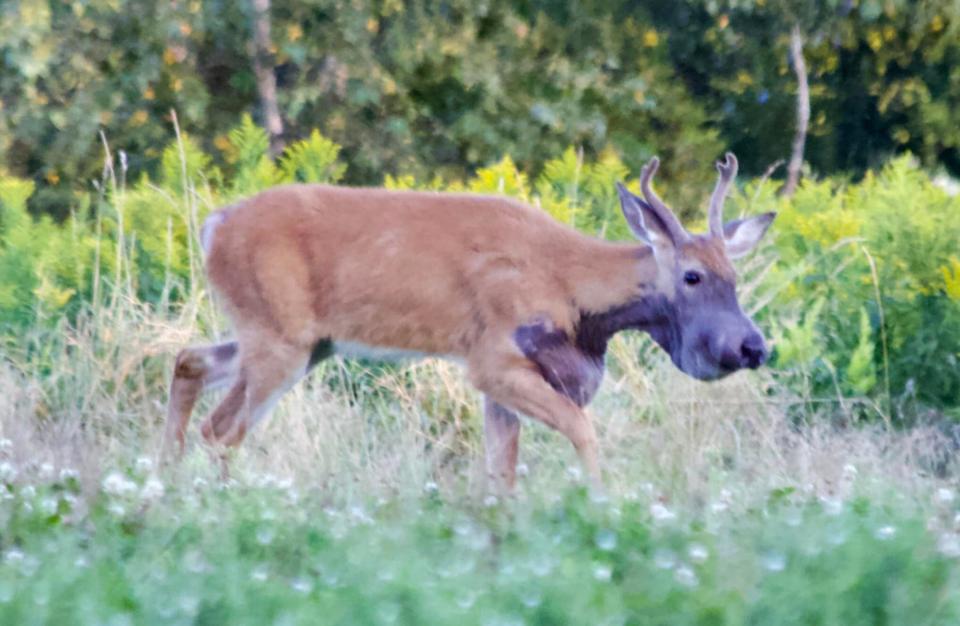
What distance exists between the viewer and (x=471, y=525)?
18.1 feet

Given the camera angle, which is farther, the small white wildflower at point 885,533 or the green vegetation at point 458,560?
the small white wildflower at point 885,533

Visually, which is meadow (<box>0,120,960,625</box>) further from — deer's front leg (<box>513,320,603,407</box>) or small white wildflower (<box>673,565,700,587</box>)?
deer's front leg (<box>513,320,603,407</box>)

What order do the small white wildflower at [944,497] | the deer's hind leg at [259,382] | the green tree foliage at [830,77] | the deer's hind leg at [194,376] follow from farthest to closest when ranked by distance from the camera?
the green tree foliage at [830,77]
the deer's hind leg at [194,376]
the deer's hind leg at [259,382]
the small white wildflower at [944,497]

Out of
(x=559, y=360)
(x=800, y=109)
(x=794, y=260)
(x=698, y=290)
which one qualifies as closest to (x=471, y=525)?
(x=559, y=360)

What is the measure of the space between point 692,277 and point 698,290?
6 cm

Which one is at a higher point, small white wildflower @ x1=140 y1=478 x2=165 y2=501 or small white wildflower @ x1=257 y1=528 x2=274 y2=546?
small white wildflower @ x1=257 y1=528 x2=274 y2=546

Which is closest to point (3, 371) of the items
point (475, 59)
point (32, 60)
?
point (32, 60)

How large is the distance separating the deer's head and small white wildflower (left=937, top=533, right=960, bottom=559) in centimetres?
208

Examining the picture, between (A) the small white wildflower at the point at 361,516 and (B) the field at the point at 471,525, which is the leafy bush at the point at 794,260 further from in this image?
(A) the small white wildflower at the point at 361,516

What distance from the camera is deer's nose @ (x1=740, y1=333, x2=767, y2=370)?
7277 millimetres

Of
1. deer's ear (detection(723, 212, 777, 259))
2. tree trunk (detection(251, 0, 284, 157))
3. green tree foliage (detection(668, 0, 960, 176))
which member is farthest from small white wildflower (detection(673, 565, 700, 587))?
green tree foliage (detection(668, 0, 960, 176))

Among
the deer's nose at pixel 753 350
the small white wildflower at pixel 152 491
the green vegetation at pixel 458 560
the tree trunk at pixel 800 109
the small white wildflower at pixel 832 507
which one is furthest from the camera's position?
the tree trunk at pixel 800 109

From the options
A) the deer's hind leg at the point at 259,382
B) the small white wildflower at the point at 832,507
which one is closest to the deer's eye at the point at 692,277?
the deer's hind leg at the point at 259,382

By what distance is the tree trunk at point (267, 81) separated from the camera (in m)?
17.4
